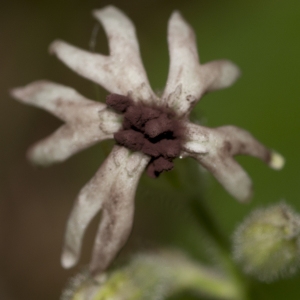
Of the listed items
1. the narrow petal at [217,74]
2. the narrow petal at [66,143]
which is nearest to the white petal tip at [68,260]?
the narrow petal at [66,143]

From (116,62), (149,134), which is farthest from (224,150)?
(116,62)

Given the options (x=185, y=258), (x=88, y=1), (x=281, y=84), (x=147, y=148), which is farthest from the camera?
(x=88, y=1)

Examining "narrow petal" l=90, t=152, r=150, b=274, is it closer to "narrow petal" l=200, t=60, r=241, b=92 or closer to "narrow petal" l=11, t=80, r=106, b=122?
"narrow petal" l=11, t=80, r=106, b=122

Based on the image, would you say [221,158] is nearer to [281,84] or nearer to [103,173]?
[103,173]

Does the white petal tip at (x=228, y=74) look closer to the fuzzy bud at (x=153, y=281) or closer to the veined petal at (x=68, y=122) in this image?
the veined petal at (x=68, y=122)

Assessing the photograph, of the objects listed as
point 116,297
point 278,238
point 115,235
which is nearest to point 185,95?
point 115,235

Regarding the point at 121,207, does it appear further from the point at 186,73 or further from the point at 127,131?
the point at 186,73

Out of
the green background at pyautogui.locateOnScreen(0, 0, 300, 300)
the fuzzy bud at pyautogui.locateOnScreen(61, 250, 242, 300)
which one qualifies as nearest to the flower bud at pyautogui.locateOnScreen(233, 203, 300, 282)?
the fuzzy bud at pyautogui.locateOnScreen(61, 250, 242, 300)
